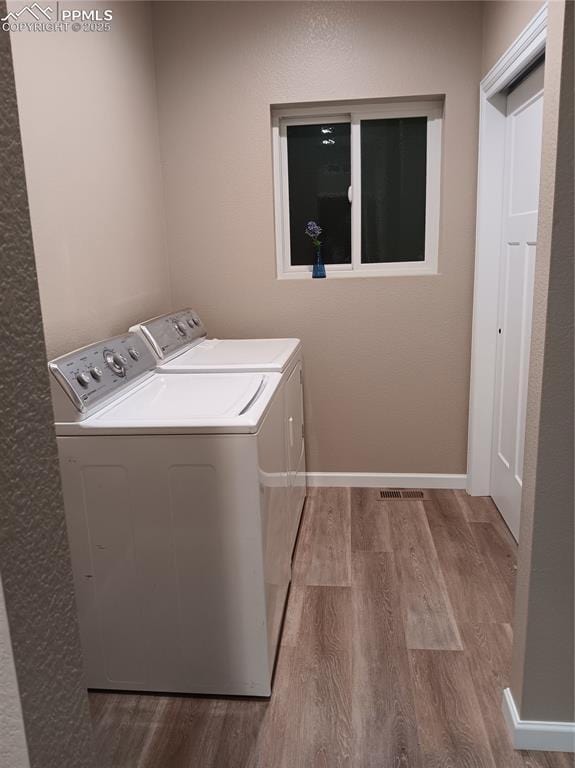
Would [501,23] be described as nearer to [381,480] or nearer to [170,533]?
[381,480]

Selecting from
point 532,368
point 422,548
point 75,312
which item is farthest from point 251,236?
point 532,368

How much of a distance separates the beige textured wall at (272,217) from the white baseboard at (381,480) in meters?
0.04

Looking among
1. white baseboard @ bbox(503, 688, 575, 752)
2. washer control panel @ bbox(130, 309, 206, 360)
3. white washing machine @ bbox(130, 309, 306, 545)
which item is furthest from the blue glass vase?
white baseboard @ bbox(503, 688, 575, 752)

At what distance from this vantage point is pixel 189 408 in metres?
1.74

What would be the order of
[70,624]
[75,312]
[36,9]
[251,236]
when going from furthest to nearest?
[251,236] < [75,312] < [36,9] < [70,624]

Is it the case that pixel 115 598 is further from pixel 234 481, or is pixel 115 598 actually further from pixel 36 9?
pixel 36 9

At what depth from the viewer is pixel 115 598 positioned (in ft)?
5.71

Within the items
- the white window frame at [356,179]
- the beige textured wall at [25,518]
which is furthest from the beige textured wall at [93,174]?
the beige textured wall at [25,518]

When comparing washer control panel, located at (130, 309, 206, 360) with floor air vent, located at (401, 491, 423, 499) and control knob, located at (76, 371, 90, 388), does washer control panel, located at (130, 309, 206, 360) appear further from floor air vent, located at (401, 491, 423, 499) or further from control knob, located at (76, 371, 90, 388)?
floor air vent, located at (401, 491, 423, 499)

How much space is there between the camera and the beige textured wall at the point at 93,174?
6.26ft

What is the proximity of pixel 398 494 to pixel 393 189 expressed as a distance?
64.2 inches

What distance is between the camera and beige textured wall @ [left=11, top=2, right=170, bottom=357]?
191cm

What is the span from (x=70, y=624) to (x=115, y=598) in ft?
3.76

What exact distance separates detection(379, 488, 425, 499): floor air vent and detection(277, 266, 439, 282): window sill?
1166 mm
